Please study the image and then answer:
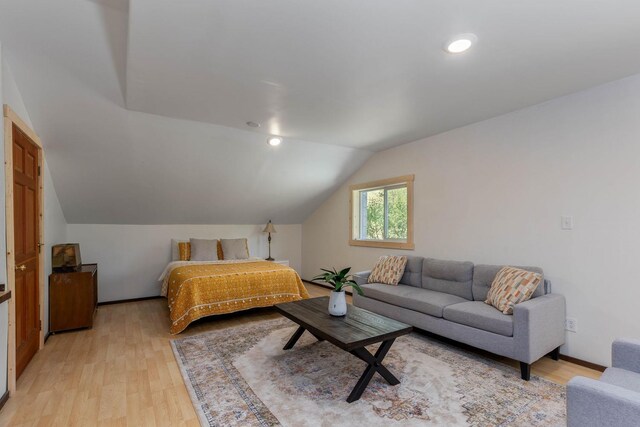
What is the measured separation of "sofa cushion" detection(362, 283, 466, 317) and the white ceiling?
6.32 ft

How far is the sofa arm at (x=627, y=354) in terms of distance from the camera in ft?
5.72

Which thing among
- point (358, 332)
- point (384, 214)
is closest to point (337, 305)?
point (358, 332)

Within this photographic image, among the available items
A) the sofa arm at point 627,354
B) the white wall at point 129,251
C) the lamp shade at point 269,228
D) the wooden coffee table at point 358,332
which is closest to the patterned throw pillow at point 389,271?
the wooden coffee table at point 358,332

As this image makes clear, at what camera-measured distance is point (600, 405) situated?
1.33m

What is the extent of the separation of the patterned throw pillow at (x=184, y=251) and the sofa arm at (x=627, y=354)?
5.02 m

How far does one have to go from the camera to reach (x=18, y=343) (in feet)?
8.28

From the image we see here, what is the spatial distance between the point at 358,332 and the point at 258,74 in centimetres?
209

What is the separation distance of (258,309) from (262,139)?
2.35 meters

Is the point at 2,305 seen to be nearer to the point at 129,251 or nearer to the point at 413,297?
the point at 129,251

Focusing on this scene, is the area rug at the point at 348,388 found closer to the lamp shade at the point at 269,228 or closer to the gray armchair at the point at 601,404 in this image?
the gray armchair at the point at 601,404

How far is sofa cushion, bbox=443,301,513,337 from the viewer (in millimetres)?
2629

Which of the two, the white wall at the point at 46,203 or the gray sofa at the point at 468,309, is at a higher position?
the white wall at the point at 46,203

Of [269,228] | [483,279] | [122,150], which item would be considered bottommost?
[483,279]

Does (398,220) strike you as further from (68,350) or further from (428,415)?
(68,350)
